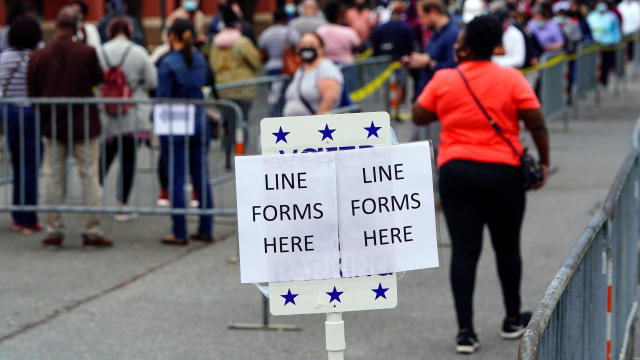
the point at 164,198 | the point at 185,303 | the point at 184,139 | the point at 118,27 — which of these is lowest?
the point at 185,303

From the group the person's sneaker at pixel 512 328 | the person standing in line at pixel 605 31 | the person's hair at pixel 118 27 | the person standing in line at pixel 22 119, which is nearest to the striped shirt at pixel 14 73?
the person standing in line at pixel 22 119

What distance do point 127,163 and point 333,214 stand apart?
6726 mm

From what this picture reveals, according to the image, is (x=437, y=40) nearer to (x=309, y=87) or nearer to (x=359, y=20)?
(x=309, y=87)

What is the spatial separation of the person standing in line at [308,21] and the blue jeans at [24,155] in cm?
567

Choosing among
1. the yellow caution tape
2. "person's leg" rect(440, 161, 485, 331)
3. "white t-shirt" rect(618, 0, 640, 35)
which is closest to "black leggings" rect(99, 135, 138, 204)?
the yellow caution tape

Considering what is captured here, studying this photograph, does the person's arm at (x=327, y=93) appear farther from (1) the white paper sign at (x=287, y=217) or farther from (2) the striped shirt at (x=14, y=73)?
(1) the white paper sign at (x=287, y=217)

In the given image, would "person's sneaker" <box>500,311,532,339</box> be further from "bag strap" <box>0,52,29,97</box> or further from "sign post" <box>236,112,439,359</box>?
"bag strap" <box>0,52,29,97</box>

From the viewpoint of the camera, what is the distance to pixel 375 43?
18.8 m

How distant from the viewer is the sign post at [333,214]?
4121mm

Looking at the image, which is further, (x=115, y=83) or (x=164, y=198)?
(x=164, y=198)

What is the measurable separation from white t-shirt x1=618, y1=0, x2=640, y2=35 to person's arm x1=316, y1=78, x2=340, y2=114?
17.6 m

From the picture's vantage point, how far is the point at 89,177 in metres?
9.66

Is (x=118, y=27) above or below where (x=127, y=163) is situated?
above

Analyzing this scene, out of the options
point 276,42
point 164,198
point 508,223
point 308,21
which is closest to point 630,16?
point 308,21
